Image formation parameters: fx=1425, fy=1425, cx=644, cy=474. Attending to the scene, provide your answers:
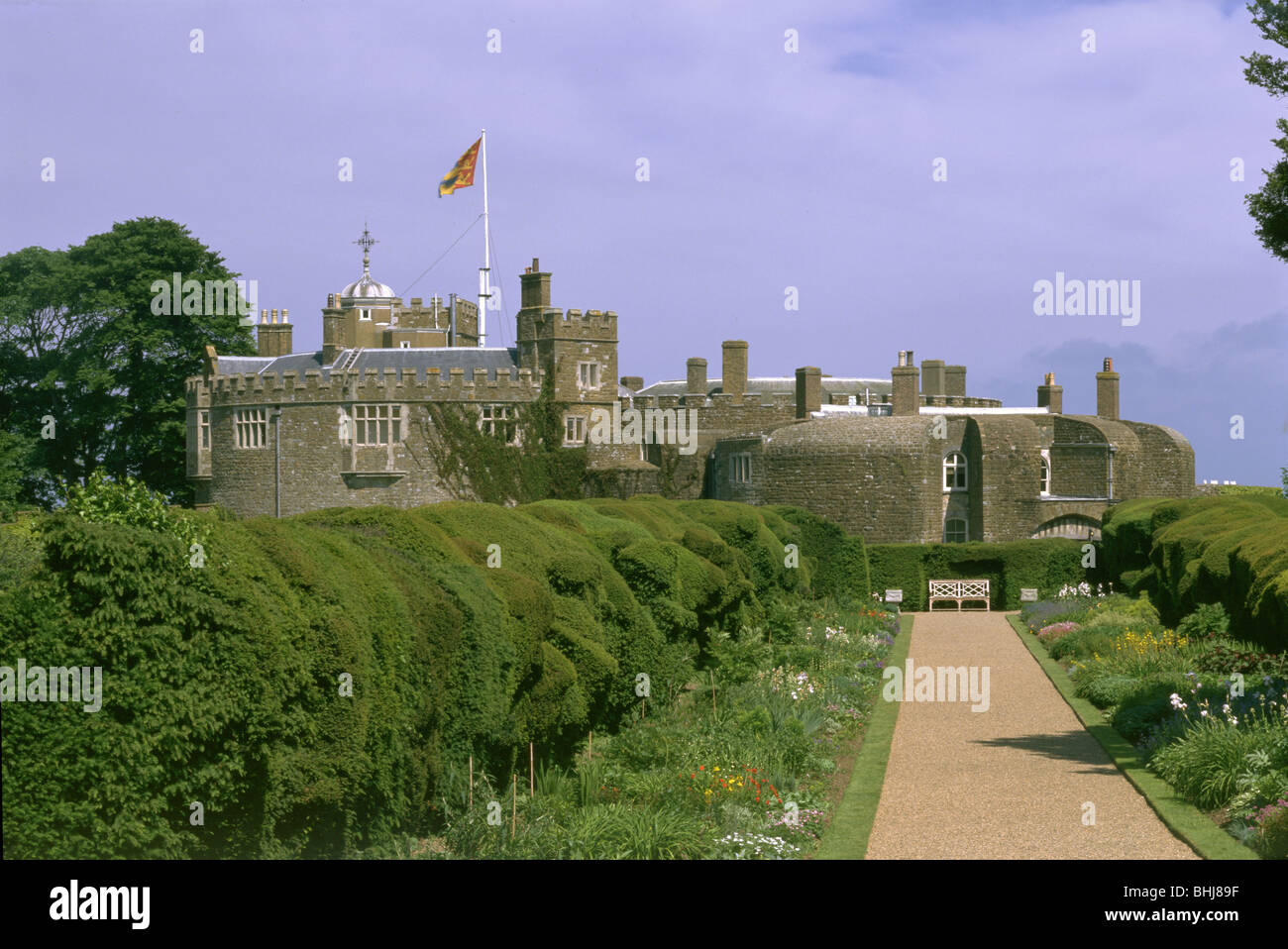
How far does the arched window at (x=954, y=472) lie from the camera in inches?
1777

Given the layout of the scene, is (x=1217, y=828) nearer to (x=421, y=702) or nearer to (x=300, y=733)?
(x=421, y=702)

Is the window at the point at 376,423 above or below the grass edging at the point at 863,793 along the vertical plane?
above

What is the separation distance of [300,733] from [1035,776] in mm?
8420

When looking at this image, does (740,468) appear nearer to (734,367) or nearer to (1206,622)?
(734,367)

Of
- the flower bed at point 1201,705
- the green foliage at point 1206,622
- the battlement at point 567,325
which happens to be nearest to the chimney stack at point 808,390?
the battlement at point 567,325

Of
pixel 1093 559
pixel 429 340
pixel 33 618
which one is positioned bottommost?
pixel 1093 559

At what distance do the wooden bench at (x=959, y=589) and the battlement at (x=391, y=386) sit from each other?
13634 millimetres

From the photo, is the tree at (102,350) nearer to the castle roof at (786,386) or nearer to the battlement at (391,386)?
the battlement at (391,386)

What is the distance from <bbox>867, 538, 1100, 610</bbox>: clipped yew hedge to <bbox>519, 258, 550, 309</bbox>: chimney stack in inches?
527

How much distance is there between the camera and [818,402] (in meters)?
51.9

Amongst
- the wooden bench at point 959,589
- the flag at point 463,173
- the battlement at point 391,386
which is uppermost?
the flag at point 463,173

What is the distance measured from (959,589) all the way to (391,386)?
58.5ft

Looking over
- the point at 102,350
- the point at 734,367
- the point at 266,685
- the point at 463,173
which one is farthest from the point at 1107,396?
the point at 266,685
